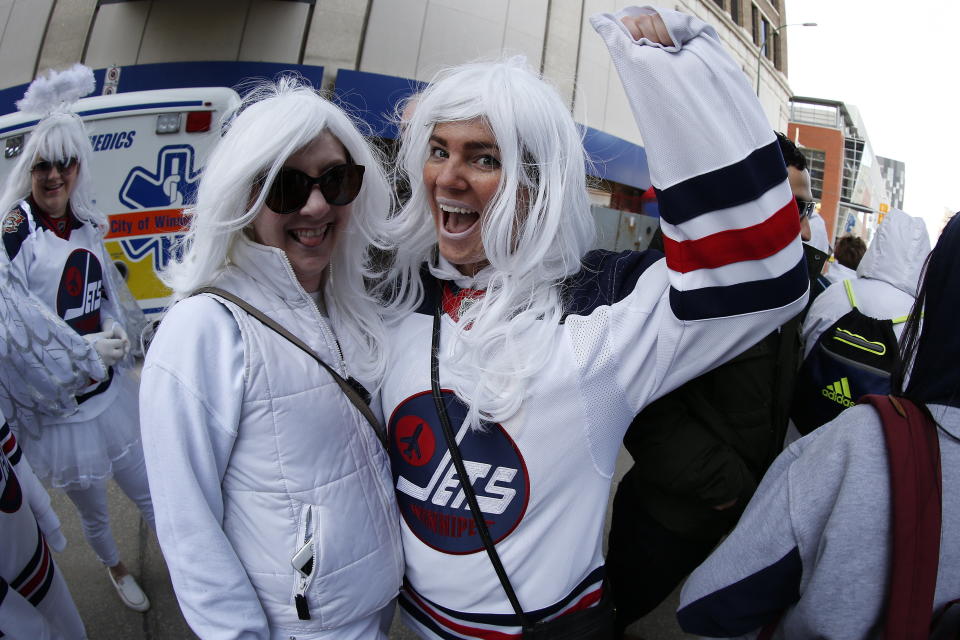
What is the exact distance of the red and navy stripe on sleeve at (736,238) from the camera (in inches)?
42.0

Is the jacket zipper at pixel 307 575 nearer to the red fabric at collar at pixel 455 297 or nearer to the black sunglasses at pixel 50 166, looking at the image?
the red fabric at collar at pixel 455 297

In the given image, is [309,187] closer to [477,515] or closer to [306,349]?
[306,349]

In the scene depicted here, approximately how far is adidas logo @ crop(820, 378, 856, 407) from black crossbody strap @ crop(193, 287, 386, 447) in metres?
1.62

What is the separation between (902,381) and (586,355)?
1.99 feet

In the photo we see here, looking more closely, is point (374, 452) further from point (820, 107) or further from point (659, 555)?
point (820, 107)

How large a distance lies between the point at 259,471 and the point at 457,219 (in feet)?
2.54

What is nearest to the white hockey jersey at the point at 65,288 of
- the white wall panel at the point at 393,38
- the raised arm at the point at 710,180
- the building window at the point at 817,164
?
the raised arm at the point at 710,180

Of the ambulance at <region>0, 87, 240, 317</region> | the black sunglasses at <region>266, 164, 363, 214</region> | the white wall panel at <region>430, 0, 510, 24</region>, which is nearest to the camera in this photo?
the black sunglasses at <region>266, 164, 363, 214</region>

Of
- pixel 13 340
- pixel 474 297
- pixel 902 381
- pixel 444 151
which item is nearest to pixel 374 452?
pixel 474 297

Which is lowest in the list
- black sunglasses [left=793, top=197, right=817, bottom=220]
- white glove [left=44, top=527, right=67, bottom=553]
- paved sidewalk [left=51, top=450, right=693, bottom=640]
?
paved sidewalk [left=51, top=450, right=693, bottom=640]

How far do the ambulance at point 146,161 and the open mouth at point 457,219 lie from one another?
14.0 ft

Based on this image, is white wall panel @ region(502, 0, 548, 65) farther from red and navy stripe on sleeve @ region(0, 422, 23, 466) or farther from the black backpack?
red and navy stripe on sleeve @ region(0, 422, 23, 466)

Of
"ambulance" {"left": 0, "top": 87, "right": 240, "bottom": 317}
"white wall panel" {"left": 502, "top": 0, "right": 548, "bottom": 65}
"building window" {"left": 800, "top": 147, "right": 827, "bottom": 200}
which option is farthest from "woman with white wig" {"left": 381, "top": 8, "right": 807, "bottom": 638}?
"building window" {"left": 800, "top": 147, "right": 827, "bottom": 200}

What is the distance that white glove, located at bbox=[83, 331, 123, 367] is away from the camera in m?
2.54
